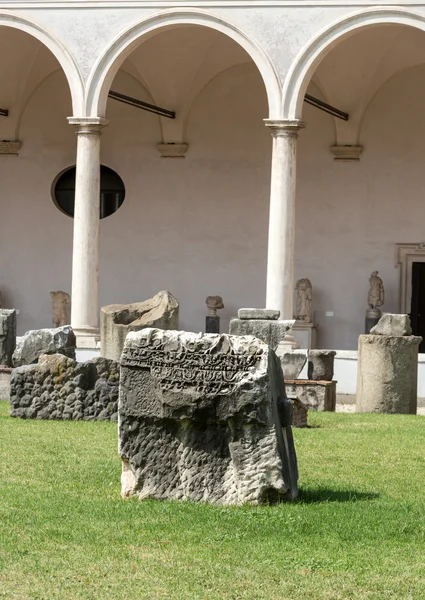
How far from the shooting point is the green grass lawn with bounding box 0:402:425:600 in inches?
219

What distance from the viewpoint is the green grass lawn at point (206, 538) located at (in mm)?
5559

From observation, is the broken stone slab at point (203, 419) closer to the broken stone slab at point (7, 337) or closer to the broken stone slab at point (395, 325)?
the broken stone slab at point (395, 325)

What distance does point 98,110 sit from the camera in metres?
19.5

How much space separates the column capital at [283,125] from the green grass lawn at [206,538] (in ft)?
32.9

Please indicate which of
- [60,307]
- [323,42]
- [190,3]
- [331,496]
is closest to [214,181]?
[60,307]

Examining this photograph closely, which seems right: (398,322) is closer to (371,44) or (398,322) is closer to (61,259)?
(371,44)

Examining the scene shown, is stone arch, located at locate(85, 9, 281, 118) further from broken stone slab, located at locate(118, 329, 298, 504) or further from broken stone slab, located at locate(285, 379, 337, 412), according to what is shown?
broken stone slab, located at locate(118, 329, 298, 504)

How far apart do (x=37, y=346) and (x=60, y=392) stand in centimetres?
192

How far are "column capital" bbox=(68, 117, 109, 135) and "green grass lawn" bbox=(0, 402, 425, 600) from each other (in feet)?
34.7

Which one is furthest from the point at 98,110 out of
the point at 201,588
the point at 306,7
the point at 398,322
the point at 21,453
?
the point at 201,588

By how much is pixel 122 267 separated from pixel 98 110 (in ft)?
17.0

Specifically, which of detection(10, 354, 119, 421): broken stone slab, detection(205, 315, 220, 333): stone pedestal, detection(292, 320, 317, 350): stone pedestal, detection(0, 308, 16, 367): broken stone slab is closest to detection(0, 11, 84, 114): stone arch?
detection(0, 308, 16, 367): broken stone slab

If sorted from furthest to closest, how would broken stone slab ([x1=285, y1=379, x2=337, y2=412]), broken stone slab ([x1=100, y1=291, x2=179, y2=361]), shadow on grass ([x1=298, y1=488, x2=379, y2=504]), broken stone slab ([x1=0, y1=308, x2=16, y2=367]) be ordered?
1. broken stone slab ([x1=0, y1=308, x2=16, y2=367])
2. broken stone slab ([x1=100, y1=291, x2=179, y2=361])
3. broken stone slab ([x1=285, y1=379, x2=337, y2=412])
4. shadow on grass ([x1=298, y1=488, x2=379, y2=504])

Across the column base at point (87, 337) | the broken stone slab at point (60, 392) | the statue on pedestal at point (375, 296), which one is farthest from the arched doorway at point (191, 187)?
the broken stone slab at point (60, 392)
